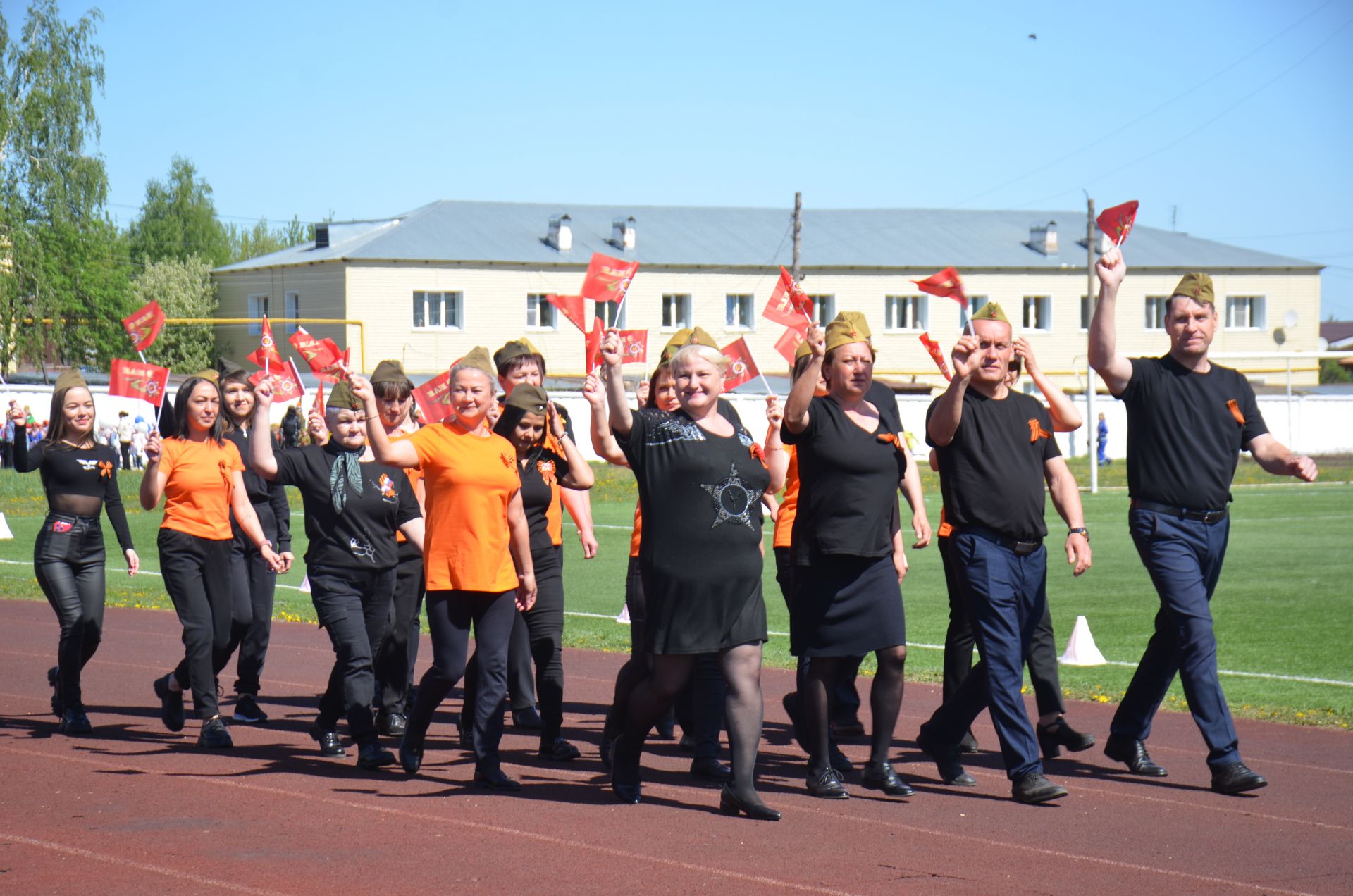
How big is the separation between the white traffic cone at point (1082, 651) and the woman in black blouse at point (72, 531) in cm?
662

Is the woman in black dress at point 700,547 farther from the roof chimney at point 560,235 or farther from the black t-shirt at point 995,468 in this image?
the roof chimney at point 560,235

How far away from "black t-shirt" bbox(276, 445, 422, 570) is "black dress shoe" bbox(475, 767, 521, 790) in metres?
1.37

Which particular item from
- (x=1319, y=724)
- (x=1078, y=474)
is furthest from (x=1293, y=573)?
(x=1078, y=474)

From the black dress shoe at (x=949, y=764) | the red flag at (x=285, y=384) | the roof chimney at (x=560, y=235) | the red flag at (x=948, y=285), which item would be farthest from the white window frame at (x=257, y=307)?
the black dress shoe at (x=949, y=764)

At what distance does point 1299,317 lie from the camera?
73.4 meters

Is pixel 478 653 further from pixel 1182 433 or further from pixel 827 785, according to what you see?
pixel 1182 433

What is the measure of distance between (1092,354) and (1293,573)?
1246cm

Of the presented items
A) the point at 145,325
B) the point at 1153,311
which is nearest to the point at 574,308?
the point at 145,325

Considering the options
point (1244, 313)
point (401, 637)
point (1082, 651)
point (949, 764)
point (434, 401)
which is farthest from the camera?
point (1244, 313)

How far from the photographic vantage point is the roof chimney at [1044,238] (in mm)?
70125

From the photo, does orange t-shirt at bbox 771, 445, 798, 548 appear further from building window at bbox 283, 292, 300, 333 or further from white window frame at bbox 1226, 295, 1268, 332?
white window frame at bbox 1226, 295, 1268, 332

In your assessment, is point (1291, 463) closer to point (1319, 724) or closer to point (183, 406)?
point (1319, 724)

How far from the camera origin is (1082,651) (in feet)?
38.4

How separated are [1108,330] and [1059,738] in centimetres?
216
